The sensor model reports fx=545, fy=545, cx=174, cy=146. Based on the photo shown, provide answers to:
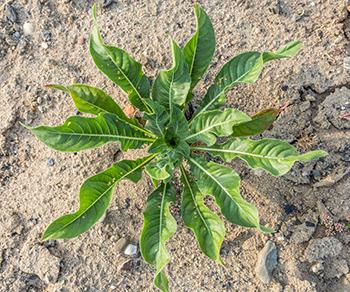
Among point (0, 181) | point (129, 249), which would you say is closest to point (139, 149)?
point (129, 249)

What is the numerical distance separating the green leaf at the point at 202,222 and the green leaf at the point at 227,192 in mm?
99

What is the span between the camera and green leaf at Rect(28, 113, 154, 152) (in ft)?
8.48

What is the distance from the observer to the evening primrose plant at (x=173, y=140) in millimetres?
2658

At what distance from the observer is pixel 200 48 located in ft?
9.49

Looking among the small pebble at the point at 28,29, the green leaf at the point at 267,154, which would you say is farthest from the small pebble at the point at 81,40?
the green leaf at the point at 267,154

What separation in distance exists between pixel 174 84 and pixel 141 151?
64cm

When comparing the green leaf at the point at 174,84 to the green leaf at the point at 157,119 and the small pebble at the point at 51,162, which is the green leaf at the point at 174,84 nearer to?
Result: the green leaf at the point at 157,119

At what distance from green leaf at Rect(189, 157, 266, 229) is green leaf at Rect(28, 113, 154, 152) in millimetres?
431

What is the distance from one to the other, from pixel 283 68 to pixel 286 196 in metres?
0.79

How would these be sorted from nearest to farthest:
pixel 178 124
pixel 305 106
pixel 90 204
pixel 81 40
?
pixel 90 204 → pixel 178 124 → pixel 305 106 → pixel 81 40

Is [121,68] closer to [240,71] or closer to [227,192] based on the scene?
[240,71]

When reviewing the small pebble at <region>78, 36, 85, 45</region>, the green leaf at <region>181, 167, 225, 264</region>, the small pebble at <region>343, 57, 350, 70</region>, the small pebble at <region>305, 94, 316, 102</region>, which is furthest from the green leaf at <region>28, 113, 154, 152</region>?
the small pebble at <region>343, 57, 350, 70</region>

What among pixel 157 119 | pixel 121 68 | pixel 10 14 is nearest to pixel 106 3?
pixel 10 14

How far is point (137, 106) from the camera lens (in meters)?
3.07
